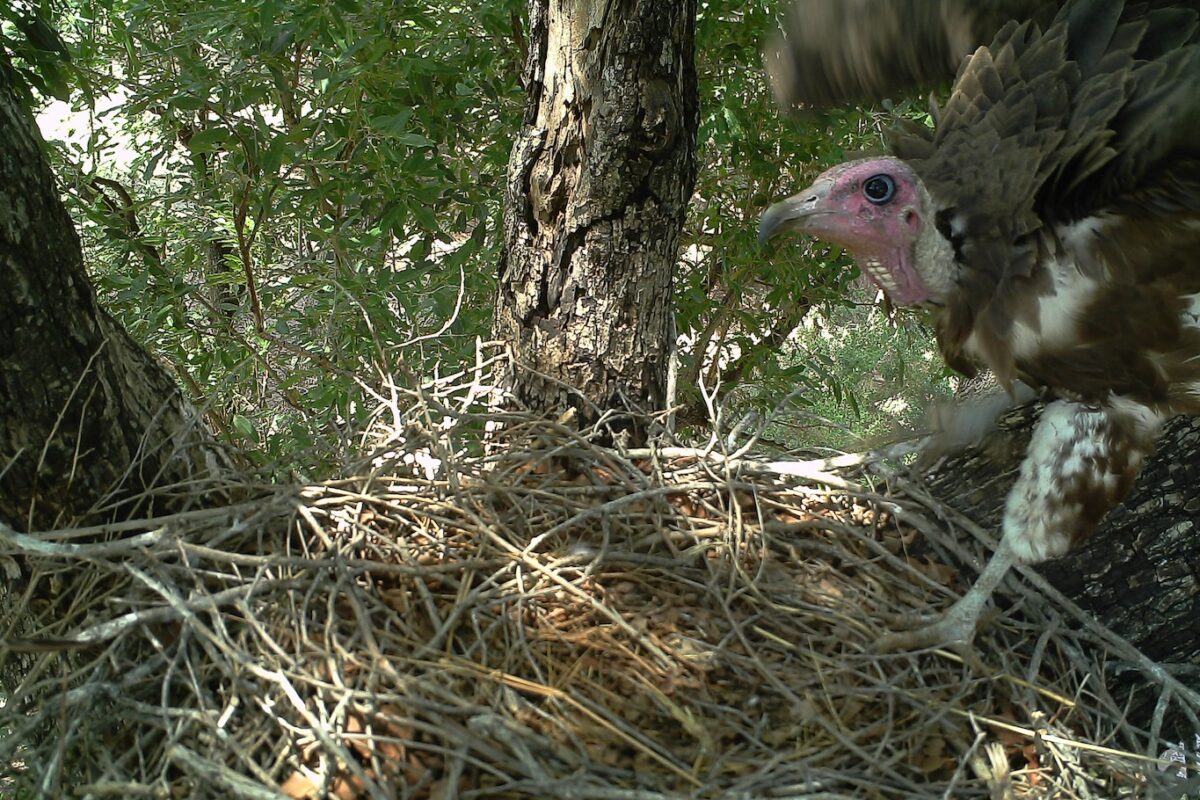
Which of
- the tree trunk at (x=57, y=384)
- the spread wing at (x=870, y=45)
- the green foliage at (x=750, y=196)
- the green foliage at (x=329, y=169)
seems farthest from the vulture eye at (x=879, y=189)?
the tree trunk at (x=57, y=384)

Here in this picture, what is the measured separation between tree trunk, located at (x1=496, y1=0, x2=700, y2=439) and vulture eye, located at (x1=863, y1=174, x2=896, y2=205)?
16.4 inches

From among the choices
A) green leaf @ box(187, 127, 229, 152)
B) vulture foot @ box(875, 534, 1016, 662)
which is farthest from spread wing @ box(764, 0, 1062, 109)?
green leaf @ box(187, 127, 229, 152)

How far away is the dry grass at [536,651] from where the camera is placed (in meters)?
1.40

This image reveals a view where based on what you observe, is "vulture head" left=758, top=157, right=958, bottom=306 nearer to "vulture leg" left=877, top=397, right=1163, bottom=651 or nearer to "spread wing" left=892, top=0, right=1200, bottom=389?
"spread wing" left=892, top=0, right=1200, bottom=389


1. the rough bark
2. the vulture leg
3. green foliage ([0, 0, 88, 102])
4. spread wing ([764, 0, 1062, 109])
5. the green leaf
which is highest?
green foliage ([0, 0, 88, 102])

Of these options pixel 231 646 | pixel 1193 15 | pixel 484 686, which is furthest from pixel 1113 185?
pixel 231 646

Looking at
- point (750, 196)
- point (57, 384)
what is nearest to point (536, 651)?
point (57, 384)

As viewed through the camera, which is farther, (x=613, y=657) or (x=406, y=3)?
(x=406, y=3)

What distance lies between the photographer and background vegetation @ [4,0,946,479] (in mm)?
2426

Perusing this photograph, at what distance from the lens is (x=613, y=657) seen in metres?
1.67

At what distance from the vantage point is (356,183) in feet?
8.84

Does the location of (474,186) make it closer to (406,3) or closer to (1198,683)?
(406,3)

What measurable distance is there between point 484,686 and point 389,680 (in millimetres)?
145

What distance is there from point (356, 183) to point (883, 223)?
1.49 metres
